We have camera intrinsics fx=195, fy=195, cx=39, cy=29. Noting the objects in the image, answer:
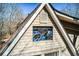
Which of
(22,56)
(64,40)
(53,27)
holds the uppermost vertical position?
(53,27)

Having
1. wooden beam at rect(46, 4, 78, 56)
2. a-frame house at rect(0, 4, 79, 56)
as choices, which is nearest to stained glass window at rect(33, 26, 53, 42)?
a-frame house at rect(0, 4, 79, 56)

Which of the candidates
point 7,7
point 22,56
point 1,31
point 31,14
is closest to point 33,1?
point 31,14

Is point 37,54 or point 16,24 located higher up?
point 16,24

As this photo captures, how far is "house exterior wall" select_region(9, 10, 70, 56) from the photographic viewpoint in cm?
307

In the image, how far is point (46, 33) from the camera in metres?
3.12

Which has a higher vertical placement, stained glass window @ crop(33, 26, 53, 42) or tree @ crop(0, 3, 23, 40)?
tree @ crop(0, 3, 23, 40)

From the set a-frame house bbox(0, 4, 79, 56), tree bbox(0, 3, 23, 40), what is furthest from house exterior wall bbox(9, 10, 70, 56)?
tree bbox(0, 3, 23, 40)

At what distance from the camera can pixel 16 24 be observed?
311 centimetres

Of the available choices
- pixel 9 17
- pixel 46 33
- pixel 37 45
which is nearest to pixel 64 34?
pixel 46 33

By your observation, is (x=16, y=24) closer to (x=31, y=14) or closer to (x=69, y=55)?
(x=31, y=14)

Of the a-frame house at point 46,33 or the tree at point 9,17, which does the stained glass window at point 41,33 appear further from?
the tree at point 9,17

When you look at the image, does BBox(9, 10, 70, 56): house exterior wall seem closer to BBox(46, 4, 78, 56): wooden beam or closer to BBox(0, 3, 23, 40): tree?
BBox(46, 4, 78, 56): wooden beam

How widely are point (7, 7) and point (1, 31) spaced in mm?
395

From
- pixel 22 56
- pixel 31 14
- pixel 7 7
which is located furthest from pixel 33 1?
pixel 22 56
